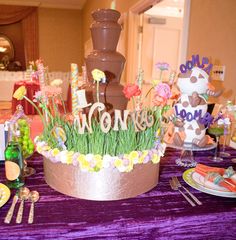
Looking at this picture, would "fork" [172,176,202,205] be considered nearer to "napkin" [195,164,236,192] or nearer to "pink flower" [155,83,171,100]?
"napkin" [195,164,236,192]

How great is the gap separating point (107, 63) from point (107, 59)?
0.05ft

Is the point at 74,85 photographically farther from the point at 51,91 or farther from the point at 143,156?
the point at 143,156

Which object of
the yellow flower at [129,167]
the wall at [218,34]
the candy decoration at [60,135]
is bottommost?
the yellow flower at [129,167]

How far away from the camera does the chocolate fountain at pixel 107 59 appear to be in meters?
0.91

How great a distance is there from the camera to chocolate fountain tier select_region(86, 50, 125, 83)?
0.92 m

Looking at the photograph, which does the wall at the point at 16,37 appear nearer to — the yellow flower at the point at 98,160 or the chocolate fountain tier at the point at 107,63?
the chocolate fountain tier at the point at 107,63

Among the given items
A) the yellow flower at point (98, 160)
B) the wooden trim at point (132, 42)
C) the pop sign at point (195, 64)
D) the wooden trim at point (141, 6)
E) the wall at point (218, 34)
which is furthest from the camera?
the wooden trim at point (132, 42)

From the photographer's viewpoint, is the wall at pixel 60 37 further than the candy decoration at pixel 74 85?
Yes

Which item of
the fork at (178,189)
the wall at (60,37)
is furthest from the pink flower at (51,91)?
the wall at (60,37)

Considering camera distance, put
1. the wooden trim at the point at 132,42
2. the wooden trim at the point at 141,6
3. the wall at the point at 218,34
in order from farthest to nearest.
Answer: the wooden trim at the point at 132,42, the wooden trim at the point at 141,6, the wall at the point at 218,34

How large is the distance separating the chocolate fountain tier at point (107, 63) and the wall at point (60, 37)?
24.5 ft

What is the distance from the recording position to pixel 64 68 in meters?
8.30

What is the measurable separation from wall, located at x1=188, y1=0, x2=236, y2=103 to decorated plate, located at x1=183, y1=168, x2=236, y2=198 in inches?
39.7

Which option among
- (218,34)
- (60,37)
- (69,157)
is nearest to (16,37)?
(60,37)
